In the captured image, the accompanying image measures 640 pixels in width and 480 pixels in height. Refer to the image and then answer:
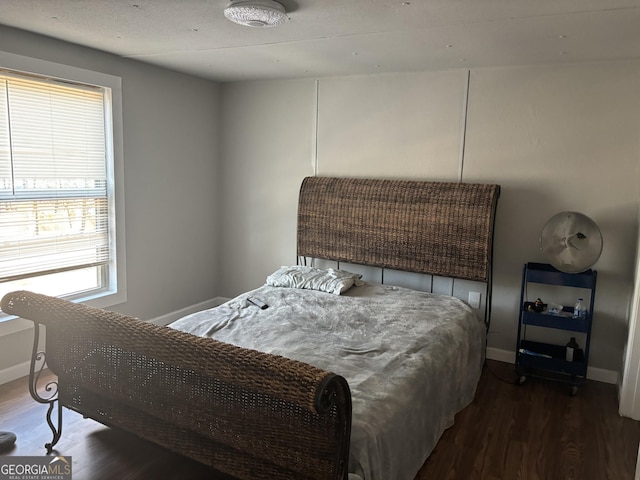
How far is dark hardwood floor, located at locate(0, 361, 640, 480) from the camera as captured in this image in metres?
2.41

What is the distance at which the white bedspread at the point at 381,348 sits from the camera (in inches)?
80.7

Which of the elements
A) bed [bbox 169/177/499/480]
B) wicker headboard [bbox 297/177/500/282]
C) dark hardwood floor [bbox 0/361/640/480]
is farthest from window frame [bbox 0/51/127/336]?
wicker headboard [bbox 297/177/500/282]

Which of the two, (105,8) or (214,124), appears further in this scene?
(214,124)

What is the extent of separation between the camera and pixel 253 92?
461cm

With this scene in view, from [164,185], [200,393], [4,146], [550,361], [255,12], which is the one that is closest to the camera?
[200,393]

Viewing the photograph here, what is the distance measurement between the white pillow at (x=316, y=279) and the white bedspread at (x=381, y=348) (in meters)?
0.08

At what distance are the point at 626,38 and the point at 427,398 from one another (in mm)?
2263

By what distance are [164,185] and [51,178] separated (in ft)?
3.24

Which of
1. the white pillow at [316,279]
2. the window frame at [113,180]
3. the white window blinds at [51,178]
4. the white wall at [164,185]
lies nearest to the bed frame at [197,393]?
the window frame at [113,180]

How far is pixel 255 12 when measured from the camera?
7.61 feet

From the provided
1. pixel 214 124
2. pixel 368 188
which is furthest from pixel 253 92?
pixel 368 188

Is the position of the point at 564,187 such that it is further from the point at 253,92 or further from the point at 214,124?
the point at 214,124

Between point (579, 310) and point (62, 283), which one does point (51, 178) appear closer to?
Answer: point (62, 283)
